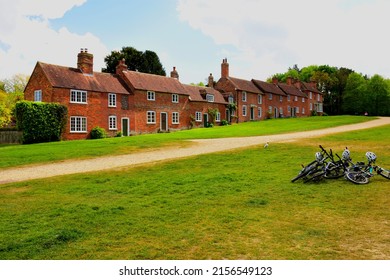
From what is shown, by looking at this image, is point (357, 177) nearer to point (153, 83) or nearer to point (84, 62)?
point (84, 62)

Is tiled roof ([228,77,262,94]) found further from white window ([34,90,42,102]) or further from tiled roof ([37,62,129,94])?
white window ([34,90,42,102])

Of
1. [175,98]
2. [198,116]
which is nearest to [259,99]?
[198,116]

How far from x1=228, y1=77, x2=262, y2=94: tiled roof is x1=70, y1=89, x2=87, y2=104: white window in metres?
31.2

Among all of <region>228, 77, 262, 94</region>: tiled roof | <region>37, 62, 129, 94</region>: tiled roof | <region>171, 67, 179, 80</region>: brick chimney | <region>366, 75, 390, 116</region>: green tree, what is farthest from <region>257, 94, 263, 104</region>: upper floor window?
<region>366, 75, 390, 116</region>: green tree

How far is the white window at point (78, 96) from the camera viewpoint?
41.5 metres

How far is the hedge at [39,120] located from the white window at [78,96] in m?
2.30

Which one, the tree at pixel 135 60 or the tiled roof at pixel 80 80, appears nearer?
the tiled roof at pixel 80 80

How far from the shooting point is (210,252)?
6316 mm

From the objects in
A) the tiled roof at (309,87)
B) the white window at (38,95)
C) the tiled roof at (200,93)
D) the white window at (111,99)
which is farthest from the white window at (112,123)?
the tiled roof at (309,87)

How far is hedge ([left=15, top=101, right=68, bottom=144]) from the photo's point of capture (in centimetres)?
3703

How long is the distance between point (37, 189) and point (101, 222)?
554cm

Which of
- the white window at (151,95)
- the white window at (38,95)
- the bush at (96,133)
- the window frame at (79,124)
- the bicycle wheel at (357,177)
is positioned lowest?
the bicycle wheel at (357,177)

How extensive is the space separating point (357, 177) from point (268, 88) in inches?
2548

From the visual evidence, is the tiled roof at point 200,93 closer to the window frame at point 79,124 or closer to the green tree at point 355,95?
the window frame at point 79,124
